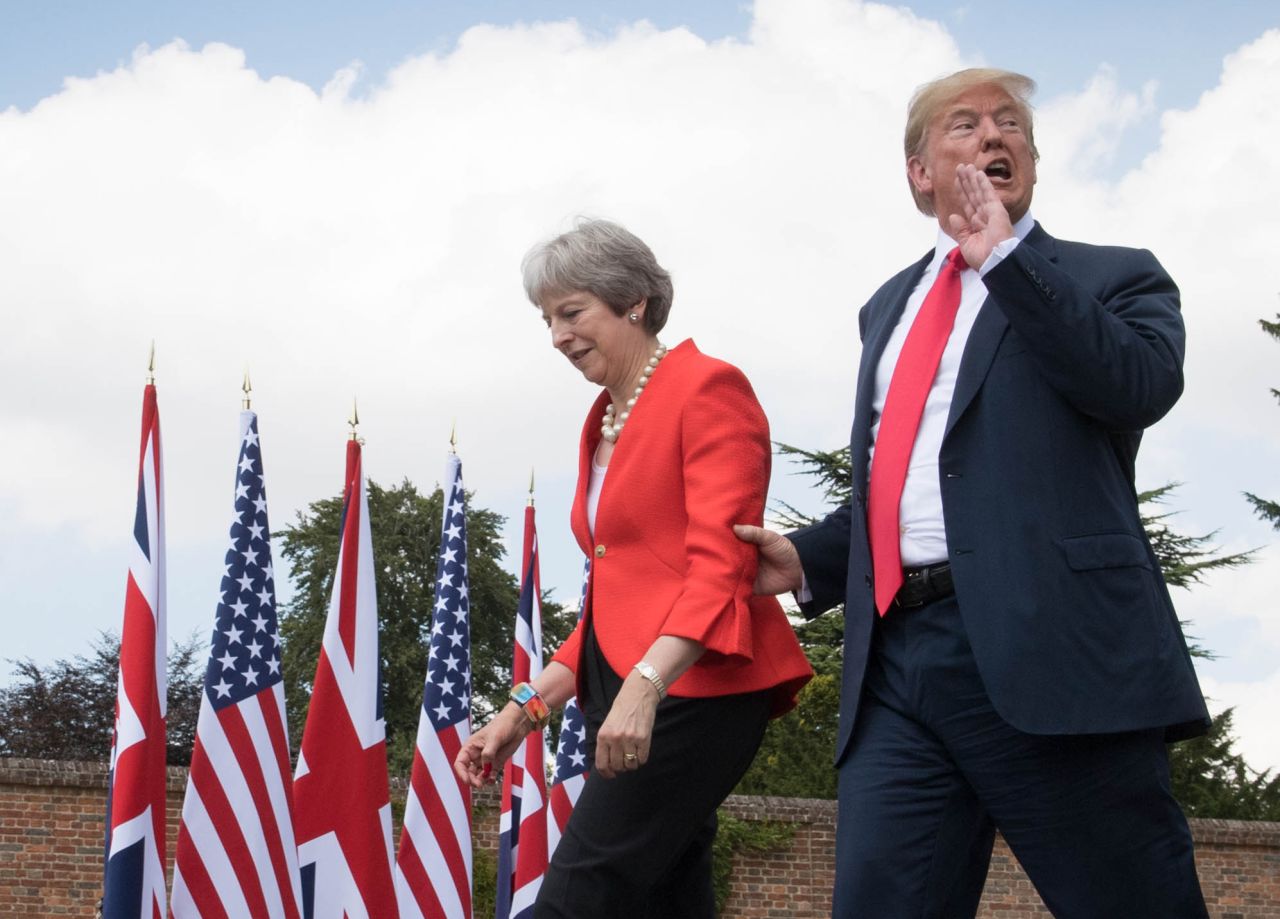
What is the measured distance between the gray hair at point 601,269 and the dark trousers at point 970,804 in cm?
91

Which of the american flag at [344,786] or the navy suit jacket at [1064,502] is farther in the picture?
the american flag at [344,786]

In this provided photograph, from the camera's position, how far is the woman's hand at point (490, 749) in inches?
119

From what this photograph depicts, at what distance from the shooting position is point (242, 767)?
8.47m

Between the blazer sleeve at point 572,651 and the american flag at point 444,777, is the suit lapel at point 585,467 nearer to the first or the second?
the blazer sleeve at point 572,651

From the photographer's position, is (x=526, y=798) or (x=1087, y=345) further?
(x=526, y=798)

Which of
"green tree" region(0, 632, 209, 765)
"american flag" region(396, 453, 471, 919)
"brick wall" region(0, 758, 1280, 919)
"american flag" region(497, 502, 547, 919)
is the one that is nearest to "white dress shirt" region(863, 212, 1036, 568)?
"american flag" region(396, 453, 471, 919)

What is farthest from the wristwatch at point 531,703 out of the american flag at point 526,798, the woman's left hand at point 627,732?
the american flag at point 526,798

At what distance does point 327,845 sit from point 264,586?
1.62m

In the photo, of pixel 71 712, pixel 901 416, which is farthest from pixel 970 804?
pixel 71 712

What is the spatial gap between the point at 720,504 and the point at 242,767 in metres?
6.30

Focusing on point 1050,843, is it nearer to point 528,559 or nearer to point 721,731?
point 721,731

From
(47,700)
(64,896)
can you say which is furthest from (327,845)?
(47,700)

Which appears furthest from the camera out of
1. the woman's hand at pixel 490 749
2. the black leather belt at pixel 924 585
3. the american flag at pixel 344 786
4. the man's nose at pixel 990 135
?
the american flag at pixel 344 786

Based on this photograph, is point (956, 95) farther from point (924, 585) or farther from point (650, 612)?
point (650, 612)
